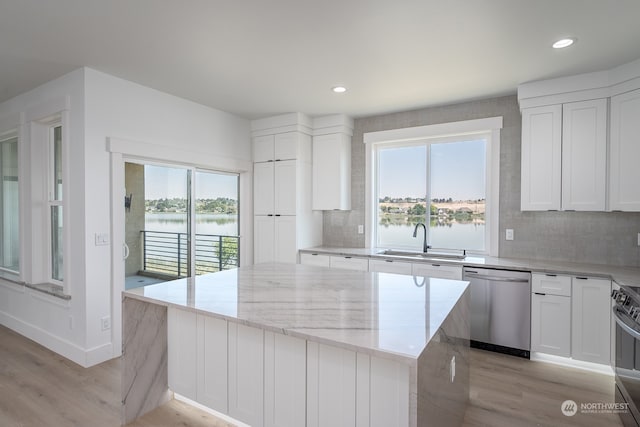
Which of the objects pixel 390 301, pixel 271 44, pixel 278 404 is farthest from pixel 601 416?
pixel 271 44

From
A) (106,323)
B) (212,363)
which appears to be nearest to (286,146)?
(106,323)

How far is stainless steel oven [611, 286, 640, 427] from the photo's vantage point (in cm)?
186

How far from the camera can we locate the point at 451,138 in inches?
160

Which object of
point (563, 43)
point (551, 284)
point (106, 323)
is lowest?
point (106, 323)

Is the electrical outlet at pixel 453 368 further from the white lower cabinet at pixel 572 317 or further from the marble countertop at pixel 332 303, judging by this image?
the white lower cabinet at pixel 572 317

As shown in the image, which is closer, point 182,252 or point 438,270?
point 438,270

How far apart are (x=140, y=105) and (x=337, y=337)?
3194 mm

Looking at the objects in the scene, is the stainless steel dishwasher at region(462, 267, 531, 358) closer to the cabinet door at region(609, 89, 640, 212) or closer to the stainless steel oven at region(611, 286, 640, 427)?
the stainless steel oven at region(611, 286, 640, 427)

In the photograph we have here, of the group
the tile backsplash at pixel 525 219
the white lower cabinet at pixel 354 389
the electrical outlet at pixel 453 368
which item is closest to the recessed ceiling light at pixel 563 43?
the tile backsplash at pixel 525 219

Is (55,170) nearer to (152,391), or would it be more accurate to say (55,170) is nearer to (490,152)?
(152,391)

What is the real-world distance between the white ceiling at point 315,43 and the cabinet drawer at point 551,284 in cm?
183

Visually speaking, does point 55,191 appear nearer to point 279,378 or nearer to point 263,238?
point 263,238

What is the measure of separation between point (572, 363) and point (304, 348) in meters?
2.75

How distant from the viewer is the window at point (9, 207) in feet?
13.1
